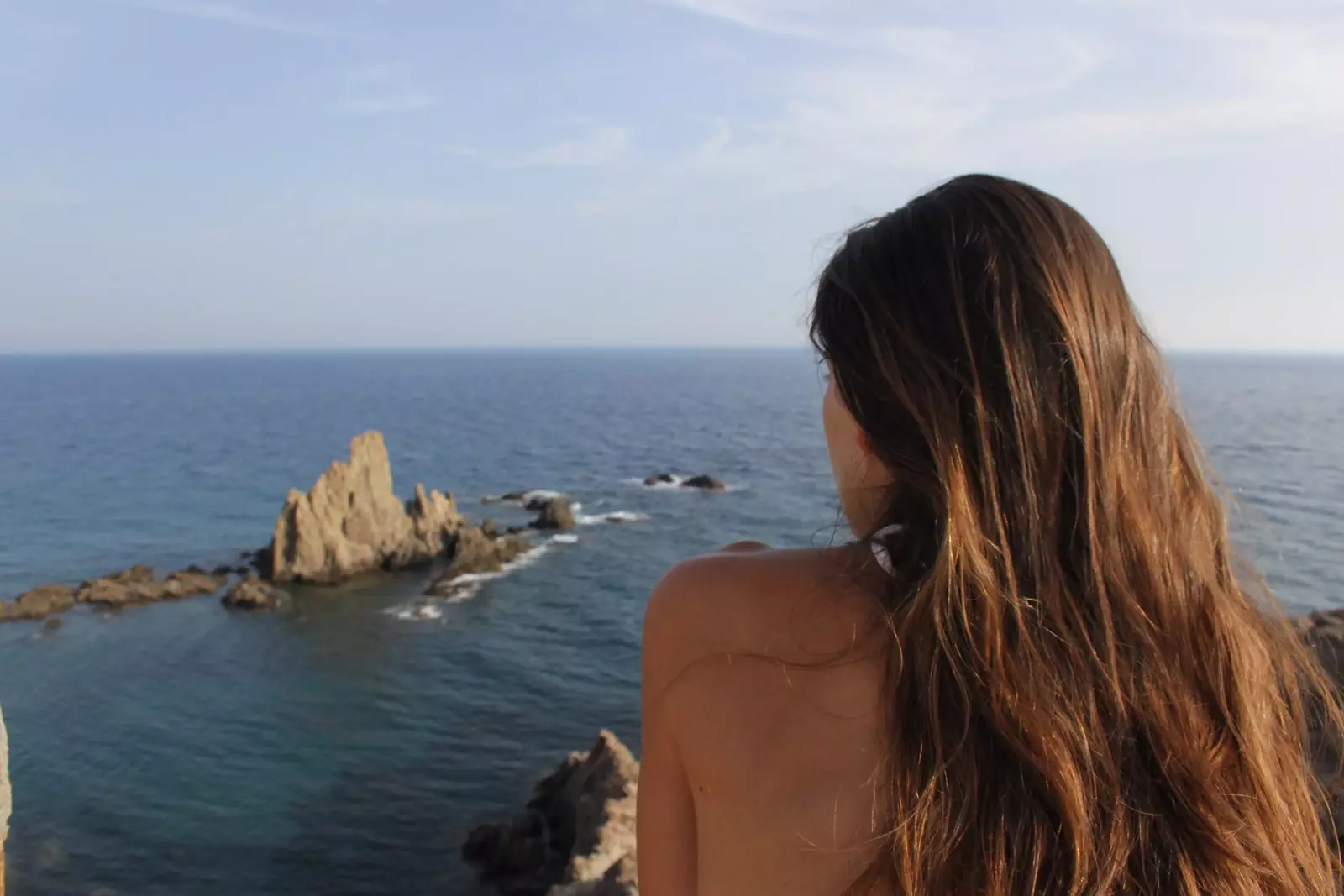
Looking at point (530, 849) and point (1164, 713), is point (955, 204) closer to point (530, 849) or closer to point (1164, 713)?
point (1164, 713)

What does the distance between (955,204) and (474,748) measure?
839 inches

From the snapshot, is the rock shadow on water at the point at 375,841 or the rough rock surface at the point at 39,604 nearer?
the rock shadow on water at the point at 375,841

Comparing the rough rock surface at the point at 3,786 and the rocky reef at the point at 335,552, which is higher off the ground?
the rough rock surface at the point at 3,786

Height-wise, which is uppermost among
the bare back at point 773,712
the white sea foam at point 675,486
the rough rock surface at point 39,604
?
the bare back at point 773,712

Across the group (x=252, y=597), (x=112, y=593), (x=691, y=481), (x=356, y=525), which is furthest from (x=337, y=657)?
(x=691, y=481)

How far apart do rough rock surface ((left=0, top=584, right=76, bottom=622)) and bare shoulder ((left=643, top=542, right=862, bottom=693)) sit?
3622cm

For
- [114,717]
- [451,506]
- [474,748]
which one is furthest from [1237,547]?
[451,506]

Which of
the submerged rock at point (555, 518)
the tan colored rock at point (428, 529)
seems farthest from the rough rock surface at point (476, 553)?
the submerged rock at point (555, 518)

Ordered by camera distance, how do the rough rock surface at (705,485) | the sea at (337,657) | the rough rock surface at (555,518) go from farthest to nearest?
the rough rock surface at (705,485), the rough rock surface at (555,518), the sea at (337,657)

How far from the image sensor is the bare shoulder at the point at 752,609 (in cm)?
173

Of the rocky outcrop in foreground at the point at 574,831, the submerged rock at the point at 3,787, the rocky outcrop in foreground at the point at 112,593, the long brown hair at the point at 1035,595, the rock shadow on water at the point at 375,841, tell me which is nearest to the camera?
the long brown hair at the point at 1035,595

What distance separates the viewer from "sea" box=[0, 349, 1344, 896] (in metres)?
17.3

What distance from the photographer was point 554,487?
50.9m

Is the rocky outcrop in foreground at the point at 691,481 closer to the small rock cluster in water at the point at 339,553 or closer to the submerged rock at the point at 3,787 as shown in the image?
the small rock cluster in water at the point at 339,553
